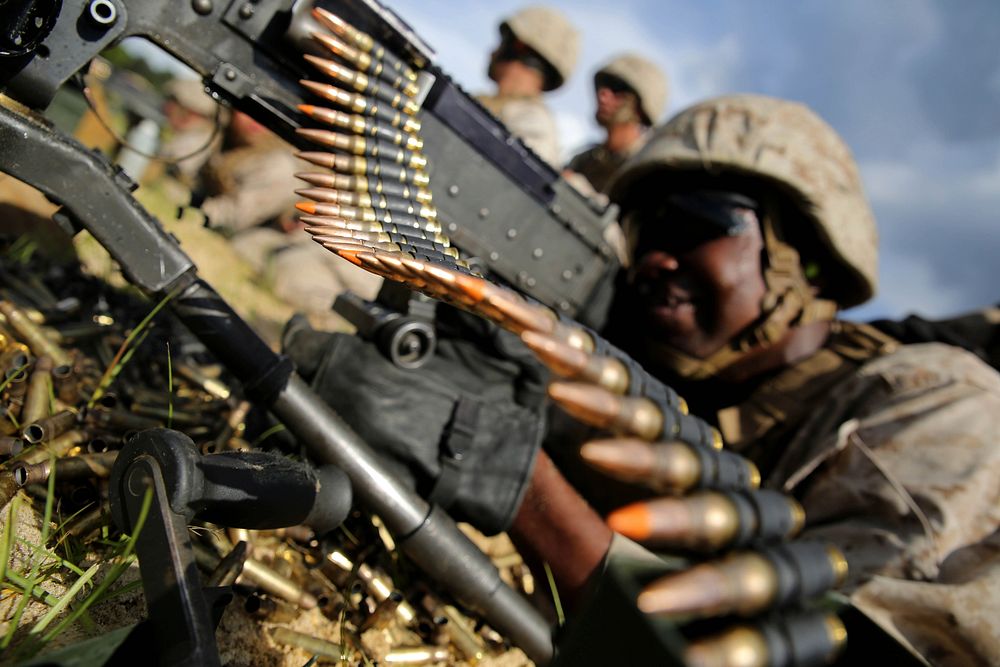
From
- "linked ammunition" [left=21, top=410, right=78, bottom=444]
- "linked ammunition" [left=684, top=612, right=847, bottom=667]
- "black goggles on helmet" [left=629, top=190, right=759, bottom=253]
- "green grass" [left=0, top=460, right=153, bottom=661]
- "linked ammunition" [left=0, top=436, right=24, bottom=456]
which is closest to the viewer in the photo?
"linked ammunition" [left=684, top=612, right=847, bottom=667]

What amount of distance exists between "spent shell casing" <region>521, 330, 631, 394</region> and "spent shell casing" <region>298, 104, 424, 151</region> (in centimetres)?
160

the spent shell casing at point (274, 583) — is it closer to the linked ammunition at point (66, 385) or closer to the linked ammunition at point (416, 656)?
the linked ammunition at point (416, 656)

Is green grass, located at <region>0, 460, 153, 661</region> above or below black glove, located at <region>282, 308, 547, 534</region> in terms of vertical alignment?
below

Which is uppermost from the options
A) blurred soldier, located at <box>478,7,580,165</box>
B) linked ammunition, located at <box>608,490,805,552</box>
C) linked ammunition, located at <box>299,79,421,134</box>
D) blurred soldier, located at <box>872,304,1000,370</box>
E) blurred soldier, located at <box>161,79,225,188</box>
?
Result: blurred soldier, located at <box>478,7,580,165</box>

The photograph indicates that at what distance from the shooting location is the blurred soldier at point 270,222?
664cm

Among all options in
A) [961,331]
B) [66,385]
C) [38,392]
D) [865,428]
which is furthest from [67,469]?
[961,331]

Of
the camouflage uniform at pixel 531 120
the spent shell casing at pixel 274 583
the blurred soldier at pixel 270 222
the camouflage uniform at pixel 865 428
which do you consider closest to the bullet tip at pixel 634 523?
the camouflage uniform at pixel 865 428

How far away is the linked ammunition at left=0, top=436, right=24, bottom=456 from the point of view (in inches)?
67.7

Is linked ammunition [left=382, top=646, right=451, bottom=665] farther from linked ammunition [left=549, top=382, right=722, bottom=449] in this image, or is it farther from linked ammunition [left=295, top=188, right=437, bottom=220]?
linked ammunition [left=295, top=188, right=437, bottom=220]

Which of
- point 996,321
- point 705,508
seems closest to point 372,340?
point 705,508

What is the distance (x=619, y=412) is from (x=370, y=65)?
202cm

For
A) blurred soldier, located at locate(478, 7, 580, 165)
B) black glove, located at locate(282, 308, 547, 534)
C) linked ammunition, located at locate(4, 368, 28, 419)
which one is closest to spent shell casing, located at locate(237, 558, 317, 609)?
black glove, located at locate(282, 308, 547, 534)

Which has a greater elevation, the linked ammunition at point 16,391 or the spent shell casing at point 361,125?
the spent shell casing at point 361,125

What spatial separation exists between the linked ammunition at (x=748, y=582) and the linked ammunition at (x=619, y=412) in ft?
0.93
